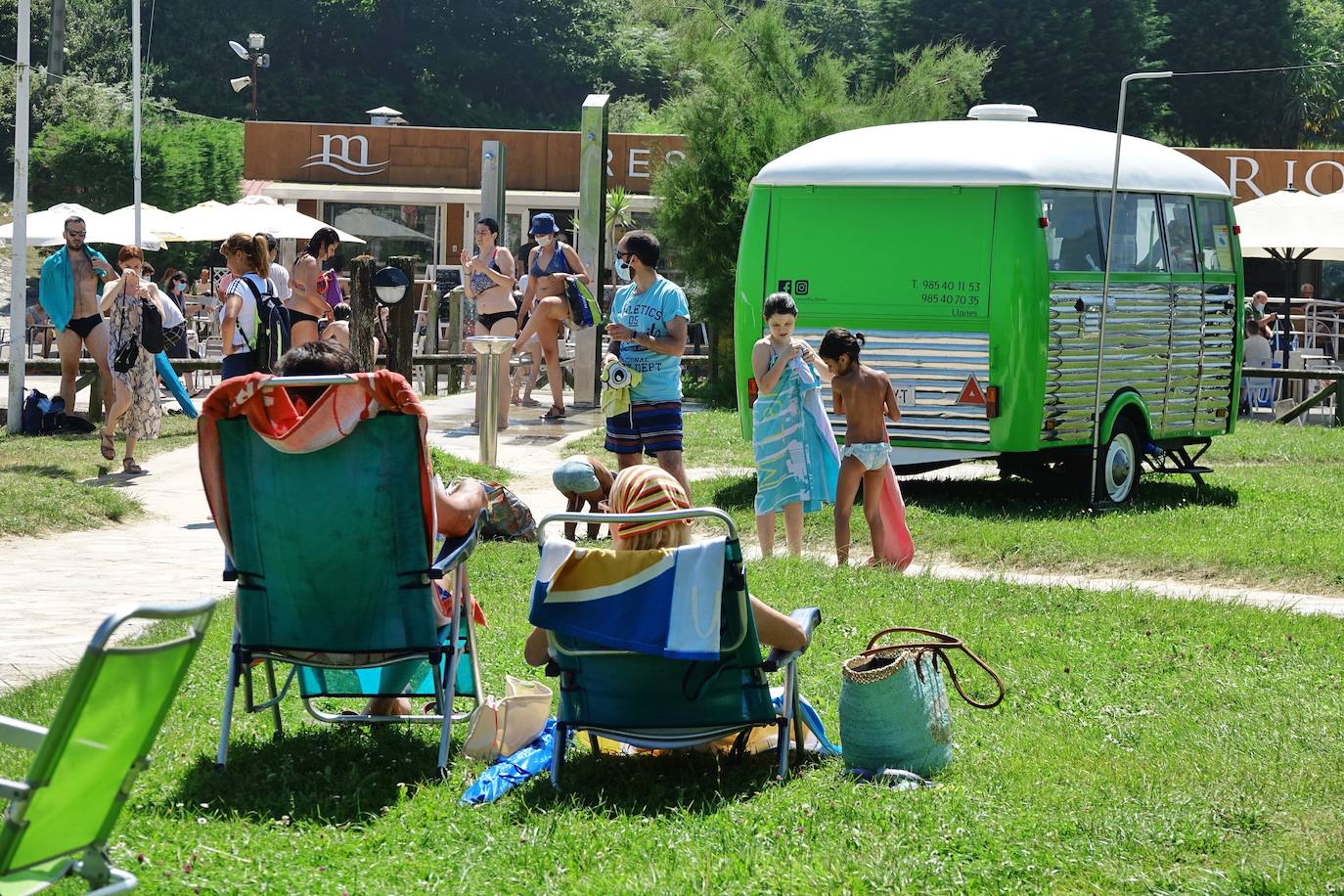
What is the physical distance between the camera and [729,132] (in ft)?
69.7

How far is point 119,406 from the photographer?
1302 centimetres

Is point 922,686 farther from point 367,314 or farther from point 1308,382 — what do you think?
point 1308,382

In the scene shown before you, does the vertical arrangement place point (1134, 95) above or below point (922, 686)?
above

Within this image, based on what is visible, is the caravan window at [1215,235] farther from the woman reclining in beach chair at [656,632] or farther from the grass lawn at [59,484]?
the woman reclining in beach chair at [656,632]

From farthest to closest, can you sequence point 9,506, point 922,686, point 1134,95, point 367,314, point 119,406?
1. point 1134,95
2. point 119,406
3. point 367,314
4. point 9,506
5. point 922,686

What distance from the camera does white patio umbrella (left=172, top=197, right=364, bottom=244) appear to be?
2420cm

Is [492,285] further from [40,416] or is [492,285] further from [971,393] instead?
[971,393]

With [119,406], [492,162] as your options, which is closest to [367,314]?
[119,406]

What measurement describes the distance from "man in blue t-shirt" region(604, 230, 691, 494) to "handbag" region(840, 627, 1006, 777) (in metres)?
4.47

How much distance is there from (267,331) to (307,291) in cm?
94

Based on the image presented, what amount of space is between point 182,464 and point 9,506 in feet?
9.47

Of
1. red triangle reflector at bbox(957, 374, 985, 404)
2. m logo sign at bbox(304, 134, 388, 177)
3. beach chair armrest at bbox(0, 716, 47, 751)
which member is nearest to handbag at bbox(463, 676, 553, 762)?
beach chair armrest at bbox(0, 716, 47, 751)

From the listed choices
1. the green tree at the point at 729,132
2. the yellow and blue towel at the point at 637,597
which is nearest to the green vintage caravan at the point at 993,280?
the yellow and blue towel at the point at 637,597

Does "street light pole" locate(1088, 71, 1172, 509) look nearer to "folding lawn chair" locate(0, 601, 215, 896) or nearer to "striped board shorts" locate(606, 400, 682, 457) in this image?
"striped board shorts" locate(606, 400, 682, 457)
